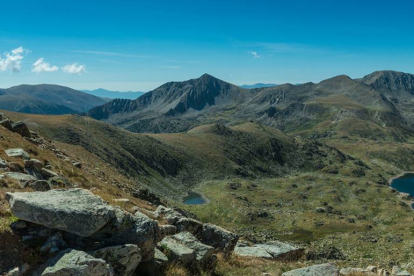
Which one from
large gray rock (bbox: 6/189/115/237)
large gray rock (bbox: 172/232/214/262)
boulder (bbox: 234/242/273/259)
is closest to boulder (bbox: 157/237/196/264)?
large gray rock (bbox: 172/232/214/262)

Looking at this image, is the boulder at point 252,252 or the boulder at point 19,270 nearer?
the boulder at point 19,270

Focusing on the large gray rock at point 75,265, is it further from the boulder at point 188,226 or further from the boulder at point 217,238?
the boulder at point 217,238

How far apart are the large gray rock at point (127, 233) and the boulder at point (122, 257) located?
606 millimetres

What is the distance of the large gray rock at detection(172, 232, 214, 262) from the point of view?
16.9m

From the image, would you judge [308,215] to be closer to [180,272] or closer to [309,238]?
[309,238]

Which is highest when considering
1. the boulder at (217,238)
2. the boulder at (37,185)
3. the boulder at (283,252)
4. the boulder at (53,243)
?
the boulder at (37,185)

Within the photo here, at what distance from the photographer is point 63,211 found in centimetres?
1227

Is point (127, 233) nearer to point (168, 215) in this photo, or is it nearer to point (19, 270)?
point (19, 270)

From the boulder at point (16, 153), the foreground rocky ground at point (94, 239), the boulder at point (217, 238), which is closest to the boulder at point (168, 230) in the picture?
the foreground rocky ground at point (94, 239)

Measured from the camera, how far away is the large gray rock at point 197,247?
16.9m

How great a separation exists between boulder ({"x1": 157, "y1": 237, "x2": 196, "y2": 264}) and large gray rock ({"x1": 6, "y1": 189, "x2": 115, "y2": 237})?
3.85 metres

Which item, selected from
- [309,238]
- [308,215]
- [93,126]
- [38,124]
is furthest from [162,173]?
[309,238]

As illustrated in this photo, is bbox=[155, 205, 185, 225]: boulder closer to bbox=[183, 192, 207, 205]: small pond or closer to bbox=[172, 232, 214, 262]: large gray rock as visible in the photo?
bbox=[172, 232, 214, 262]: large gray rock

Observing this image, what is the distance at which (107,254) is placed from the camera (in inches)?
495
